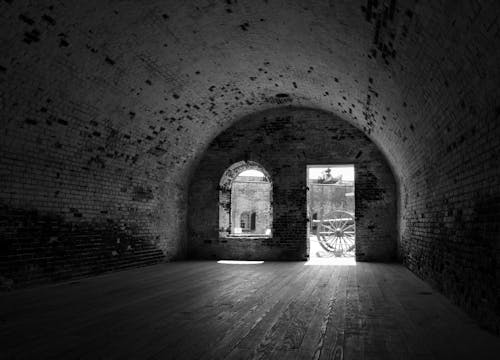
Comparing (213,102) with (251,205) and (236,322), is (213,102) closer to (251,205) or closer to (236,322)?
(236,322)

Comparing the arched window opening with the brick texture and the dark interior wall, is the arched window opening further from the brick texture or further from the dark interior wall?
the brick texture

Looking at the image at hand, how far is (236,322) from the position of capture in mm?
3877

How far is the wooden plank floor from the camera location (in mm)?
3010

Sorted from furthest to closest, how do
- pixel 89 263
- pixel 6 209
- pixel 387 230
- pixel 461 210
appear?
pixel 387 230 → pixel 89 263 → pixel 6 209 → pixel 461 210

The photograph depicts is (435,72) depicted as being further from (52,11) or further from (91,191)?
(91,191)

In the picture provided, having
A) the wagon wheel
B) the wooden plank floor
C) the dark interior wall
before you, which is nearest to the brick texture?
the wooden plank floor

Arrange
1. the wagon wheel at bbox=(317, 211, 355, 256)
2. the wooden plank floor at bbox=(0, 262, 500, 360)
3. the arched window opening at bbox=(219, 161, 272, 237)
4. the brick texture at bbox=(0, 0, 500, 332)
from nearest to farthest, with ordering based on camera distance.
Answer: the wooden plank floor at bbox=(0, 262, 500, 360), the brick texture at bbox=(0, 0, 500, 332), the wagon wheel at bbox=(317, 211, 355, 256), the arched window opening at bbox=(219, 161, 272, 237)

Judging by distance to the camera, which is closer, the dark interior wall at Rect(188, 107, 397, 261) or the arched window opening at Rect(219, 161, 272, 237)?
the dark interior wall at Rect(188, 107, 397, 261)

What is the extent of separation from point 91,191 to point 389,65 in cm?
514

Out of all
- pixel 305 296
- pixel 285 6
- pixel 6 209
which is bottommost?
pixel 305 296

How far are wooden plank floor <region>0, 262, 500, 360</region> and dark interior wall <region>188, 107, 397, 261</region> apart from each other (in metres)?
3.85

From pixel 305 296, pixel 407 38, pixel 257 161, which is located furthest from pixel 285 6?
pixel 257 161

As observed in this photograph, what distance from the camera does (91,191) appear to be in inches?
291

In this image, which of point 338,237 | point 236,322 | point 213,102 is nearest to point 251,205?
point 338,237
